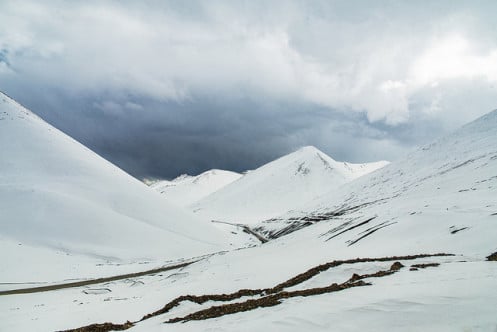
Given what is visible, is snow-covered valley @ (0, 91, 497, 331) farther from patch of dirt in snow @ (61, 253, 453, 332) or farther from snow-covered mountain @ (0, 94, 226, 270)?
snow-covered mountain @ (0, 94, 226, 270)

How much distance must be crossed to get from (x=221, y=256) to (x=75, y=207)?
2238 inches

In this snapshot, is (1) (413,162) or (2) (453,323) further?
(1) (413,162)

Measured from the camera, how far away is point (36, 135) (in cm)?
11825

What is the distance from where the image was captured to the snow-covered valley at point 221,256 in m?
9.68

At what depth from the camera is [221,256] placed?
4631cm

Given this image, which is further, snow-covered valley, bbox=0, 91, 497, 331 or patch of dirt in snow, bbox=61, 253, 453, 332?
patch of dirt in snow, bbox=61, 253, 453, 332

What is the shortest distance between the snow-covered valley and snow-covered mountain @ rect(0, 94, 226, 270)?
0.41 m

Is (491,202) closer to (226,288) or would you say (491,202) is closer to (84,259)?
A: (226,288)

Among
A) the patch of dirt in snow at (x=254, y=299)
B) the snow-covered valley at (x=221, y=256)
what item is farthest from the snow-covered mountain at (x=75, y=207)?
the patch of dirt in snow at (x=254, y=299)

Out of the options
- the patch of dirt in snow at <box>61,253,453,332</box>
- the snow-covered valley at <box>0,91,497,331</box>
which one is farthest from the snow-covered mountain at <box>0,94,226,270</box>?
the patch of dirt in snow at <box>61,253,453,332</box>

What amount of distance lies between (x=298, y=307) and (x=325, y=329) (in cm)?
239

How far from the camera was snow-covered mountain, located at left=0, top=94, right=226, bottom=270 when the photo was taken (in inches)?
2995

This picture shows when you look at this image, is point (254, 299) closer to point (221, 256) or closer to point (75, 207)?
point (221, 256)

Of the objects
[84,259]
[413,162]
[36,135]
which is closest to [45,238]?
[84,259]
